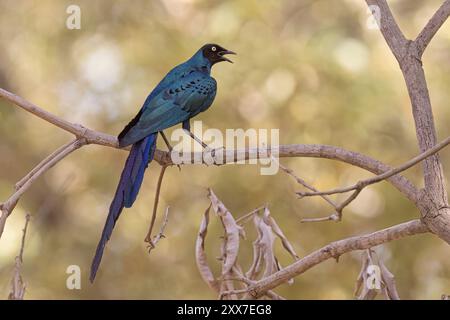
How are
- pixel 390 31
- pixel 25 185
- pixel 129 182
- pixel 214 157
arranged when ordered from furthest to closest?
pixel 129 182 → pixel 390 31 → pixel 214 157 → pixel 25 185

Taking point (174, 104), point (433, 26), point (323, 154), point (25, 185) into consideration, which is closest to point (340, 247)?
point (323, 154)

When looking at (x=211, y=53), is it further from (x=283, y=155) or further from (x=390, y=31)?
(x=283, y=155)

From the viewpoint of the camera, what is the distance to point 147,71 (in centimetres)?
900

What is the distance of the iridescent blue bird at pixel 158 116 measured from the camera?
4.26 m

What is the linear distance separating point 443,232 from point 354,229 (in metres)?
5.11

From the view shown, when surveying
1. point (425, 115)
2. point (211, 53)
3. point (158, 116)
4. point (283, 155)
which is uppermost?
point (211, 53)

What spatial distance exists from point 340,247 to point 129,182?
1249 millimetres

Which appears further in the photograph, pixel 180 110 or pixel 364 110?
pixel 364 110

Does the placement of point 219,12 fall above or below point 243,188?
above

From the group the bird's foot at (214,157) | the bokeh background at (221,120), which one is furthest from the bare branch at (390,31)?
the bokeh background at (221,120)

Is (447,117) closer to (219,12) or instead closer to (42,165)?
(219,12)

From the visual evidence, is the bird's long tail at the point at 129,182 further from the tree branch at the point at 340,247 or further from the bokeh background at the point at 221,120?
the bokeh background at the point at 221,120

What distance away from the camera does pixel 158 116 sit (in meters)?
4.98
